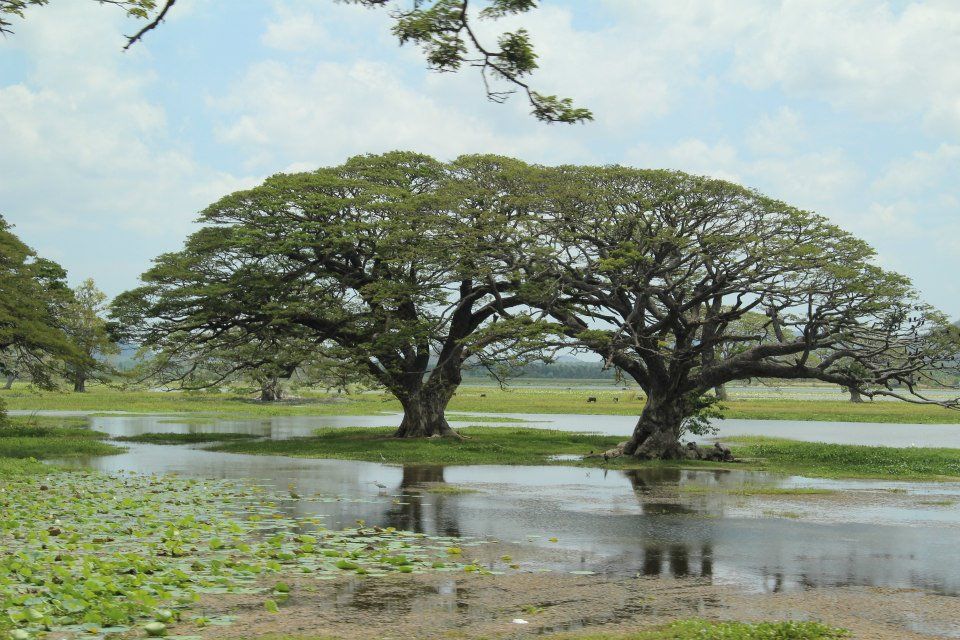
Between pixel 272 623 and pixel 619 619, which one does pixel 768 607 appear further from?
pixel 272 623

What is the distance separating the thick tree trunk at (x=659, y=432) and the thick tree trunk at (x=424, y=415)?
289 inches

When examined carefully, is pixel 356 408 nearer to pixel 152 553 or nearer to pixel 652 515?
pixel 652 515

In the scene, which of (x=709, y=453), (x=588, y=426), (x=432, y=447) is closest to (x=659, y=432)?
A: (x=709, y=453)

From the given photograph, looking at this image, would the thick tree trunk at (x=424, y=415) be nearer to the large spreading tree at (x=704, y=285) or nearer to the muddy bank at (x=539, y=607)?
the large spreading tree at (x=704, y=285)

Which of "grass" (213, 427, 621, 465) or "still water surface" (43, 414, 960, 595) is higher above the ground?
"grass" (213, 427, 621, 465)

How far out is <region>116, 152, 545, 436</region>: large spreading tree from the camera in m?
28.2

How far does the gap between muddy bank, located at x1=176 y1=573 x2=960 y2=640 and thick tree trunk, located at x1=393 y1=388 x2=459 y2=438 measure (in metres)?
21.5

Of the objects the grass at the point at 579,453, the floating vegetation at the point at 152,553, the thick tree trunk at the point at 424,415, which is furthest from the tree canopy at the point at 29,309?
the floating vegetation at the point at 152,553

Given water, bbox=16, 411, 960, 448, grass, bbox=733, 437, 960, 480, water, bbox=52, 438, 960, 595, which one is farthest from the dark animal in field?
water, bbox=16, 411, 960, 448

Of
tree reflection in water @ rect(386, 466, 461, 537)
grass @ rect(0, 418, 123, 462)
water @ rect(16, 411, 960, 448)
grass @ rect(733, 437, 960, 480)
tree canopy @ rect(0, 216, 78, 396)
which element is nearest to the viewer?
tree reflection in water @ rect(386, 466, 461, 537)

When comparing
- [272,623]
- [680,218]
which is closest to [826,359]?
[680,218]

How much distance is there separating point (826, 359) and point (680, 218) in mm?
5577

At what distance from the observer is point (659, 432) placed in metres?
27.2

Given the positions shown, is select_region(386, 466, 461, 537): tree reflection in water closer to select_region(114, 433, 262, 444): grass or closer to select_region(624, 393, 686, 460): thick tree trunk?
select_region(624, 393, 686, 460): thick tree trunk
